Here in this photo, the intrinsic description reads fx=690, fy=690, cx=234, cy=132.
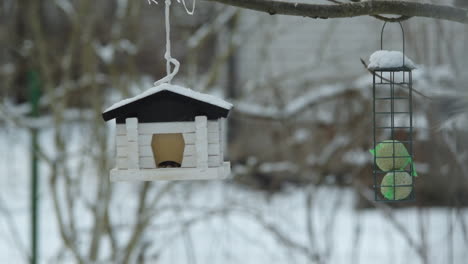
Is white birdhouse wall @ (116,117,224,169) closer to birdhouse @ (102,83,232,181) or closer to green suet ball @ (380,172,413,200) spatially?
birdhouse @ (102,83,232,181)

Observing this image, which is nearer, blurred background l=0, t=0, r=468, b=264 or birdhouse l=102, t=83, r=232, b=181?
birdhouse l=102, t=83, r=232, b=181

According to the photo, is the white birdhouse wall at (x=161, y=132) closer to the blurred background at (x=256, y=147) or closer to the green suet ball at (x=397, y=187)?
the green suet ball at (x=397, y=187)

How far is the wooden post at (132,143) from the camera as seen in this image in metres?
2.14

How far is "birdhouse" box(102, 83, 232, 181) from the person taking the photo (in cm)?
211

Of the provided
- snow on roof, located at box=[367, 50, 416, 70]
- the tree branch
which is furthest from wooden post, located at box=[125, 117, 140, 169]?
snow on roof, located at box=[367, 50, 416, 70]

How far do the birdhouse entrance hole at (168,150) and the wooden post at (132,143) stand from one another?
94 mm

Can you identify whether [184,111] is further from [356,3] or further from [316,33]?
[316,33]

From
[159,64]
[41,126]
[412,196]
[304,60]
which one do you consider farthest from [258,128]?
[412,196]

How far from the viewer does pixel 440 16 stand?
74.4 inches

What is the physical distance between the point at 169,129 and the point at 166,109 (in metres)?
0.07

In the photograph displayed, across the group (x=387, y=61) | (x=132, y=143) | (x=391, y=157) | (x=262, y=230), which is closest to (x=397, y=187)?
(x=391, y=157)

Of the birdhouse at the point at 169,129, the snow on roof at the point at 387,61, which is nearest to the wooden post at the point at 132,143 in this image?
the birdhouse at the point at 169,129

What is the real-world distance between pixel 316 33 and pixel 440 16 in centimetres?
529

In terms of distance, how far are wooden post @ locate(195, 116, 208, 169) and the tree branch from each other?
46 cm
